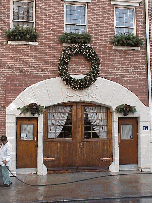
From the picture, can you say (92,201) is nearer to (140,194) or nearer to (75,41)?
(140,194)

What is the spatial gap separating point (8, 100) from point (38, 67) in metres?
1.67

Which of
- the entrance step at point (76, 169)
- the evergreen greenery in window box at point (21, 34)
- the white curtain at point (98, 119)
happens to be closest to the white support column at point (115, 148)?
the entrance step at point (76, 169)

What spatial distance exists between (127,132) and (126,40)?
3583 millimetres

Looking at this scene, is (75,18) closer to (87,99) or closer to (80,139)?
(87,99)

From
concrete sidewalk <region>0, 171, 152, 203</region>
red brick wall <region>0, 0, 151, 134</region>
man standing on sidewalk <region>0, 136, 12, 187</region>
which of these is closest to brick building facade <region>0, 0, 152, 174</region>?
red brick wall <region>0, 0, 151, 134</region>

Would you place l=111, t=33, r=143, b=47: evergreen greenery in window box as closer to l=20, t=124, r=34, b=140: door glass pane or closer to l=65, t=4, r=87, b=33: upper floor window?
l=65, t=4, r=87, b=33: upper floor window

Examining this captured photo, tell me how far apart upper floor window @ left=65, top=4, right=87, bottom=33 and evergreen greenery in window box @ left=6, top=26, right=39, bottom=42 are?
1.37 meters

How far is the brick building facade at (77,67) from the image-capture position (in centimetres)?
1157

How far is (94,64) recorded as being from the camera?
1187 cm

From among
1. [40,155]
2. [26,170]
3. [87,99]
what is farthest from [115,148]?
[26,170]

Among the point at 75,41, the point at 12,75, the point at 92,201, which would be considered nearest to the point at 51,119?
the point at 12,75

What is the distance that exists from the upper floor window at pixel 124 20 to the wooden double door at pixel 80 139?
3240 millimetres

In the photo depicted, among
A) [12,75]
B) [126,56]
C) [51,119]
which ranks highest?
[126,56]

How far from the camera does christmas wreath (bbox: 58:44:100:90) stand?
11625 mm
